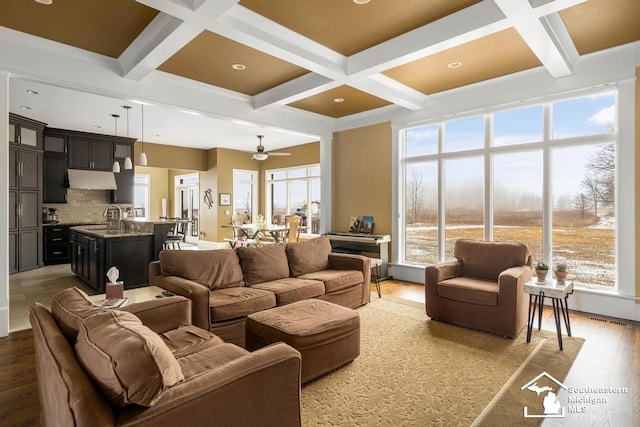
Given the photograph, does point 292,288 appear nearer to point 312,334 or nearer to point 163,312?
point 312,334

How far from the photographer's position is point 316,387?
2.44 meters

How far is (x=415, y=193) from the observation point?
19.7 ft

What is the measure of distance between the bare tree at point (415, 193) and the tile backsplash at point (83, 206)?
23.0 feet

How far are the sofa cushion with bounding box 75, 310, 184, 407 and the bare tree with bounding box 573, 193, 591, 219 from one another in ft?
15.9

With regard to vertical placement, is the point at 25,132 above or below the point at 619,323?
above

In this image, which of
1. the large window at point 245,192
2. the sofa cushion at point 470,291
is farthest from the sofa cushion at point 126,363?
the large window at point 245,192

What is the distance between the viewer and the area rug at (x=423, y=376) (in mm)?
→ 2127

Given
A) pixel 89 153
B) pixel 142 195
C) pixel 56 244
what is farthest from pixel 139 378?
pixel 142 195

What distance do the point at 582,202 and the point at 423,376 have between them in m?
3.29

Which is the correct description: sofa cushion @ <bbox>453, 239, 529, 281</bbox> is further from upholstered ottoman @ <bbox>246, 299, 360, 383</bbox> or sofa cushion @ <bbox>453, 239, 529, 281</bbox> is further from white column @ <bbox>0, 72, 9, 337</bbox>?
white column @ <bbox>0, 72, 9, 337</bbox>

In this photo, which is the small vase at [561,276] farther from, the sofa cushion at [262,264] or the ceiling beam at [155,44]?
the ceiling beam at [155,44]

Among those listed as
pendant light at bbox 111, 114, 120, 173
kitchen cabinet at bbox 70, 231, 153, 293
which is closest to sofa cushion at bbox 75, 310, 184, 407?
kitchen cabinet at bbox 70, 231, 153, 293

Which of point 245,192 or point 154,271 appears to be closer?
point 154,271

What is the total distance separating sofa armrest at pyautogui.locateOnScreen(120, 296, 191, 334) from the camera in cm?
226
